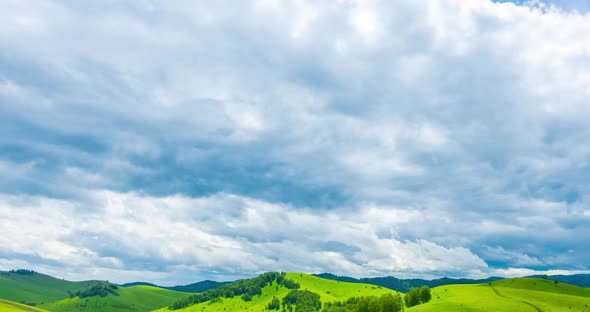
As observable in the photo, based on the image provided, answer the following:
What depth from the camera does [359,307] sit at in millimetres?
191625

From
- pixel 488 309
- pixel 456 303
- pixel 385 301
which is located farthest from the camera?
pixel 385 301

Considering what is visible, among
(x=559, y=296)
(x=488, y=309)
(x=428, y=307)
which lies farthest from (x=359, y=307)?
(x=559, y=296)

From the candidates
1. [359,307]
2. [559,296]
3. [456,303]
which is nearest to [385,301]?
[359,307]

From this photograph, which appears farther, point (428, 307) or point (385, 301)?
point (385, 301)

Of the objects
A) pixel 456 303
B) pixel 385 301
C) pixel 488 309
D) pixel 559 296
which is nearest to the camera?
pixel 488 309

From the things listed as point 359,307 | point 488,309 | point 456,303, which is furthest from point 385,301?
point 488,309

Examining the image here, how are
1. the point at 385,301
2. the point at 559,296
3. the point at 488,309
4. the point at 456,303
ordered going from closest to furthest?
the point at 488,309, the point at 456,303, the point at 559,296, the point at 385,301

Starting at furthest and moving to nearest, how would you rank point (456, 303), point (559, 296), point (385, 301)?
point (385, 301) → point (559, 296) → point (456, 303)

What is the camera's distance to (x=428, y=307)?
152 m

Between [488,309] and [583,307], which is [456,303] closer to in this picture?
[488,309]

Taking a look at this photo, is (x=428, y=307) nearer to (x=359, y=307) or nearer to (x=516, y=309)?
(x=516, y=309)

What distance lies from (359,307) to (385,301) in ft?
42.1

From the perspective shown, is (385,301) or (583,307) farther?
(385,301)

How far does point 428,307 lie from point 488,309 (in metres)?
19.6
